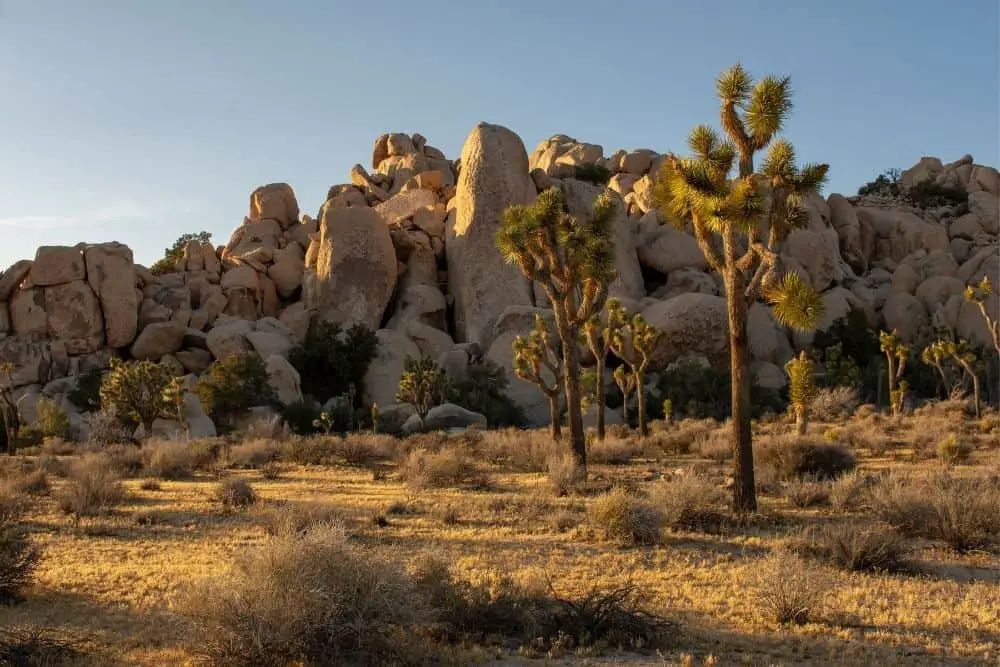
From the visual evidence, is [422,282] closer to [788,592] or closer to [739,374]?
A: [739,374]

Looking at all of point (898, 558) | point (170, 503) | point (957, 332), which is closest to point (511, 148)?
point (957, 332)

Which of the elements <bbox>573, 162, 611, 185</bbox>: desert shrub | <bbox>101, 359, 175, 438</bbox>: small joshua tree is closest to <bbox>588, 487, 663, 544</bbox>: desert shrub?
<bbox>101, 359, 175, 438</bbox>: small joshua tree

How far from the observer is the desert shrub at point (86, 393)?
126 ft

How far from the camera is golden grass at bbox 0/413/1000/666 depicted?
640 centimetres

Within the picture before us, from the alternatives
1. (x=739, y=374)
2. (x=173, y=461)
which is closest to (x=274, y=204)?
(x=173, y=461)

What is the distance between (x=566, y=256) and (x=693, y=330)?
25992 millimetres

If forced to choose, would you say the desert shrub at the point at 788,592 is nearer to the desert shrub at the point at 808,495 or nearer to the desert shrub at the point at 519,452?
the desert shrub at the point at 808,495

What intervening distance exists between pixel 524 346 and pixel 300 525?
15.0 meters

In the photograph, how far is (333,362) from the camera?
42000 mm

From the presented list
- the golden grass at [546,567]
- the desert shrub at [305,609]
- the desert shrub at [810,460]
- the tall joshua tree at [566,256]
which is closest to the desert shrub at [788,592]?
the golden grass at [546,567]

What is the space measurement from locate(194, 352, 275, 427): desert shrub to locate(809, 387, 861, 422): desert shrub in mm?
23565

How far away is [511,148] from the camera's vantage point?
50.3m

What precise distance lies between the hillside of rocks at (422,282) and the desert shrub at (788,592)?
32.5 metres

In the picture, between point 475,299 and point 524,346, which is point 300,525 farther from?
point 475,299
